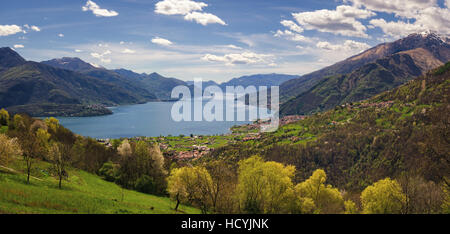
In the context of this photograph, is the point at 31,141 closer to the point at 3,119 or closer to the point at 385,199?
the point at 385,199

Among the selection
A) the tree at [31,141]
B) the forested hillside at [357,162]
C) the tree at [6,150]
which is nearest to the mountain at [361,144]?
the forested hillside at [357,162]

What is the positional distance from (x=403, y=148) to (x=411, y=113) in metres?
51.1

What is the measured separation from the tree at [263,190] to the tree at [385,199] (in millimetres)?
10896

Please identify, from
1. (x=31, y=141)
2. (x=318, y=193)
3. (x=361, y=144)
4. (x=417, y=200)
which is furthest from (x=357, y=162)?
(x=31, y=141)

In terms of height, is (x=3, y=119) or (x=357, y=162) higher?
(x=3, y=119)

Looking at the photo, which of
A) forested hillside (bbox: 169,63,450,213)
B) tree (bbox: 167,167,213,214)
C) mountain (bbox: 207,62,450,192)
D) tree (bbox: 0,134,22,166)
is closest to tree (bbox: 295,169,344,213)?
forested hillside (bbox: 169,63,450,213)

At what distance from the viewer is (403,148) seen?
120812 mm

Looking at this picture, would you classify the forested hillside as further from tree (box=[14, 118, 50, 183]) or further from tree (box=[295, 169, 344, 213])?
tree (box=[14, 118, 50, 183])

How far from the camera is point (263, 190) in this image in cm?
2842

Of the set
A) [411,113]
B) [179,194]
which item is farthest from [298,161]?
[179,194]

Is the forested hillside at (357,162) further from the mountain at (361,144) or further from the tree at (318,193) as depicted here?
the mountain at (361,144)

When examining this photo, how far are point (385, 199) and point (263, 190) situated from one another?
15.4 metres

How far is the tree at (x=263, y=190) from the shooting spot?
2833 cm
